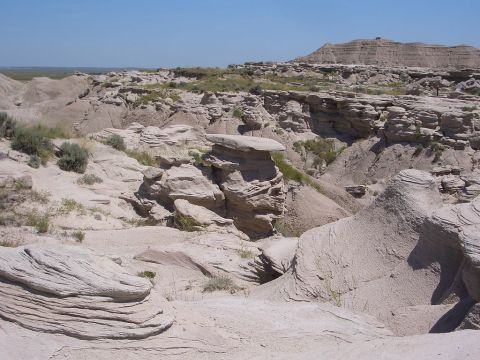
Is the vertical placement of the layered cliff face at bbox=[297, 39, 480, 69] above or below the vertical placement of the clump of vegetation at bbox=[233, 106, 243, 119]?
above

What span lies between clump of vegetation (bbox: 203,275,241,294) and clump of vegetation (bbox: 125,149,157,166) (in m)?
7.09

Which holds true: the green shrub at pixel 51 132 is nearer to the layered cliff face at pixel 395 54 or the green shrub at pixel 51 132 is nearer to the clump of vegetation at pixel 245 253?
the clump of vegetation at pixel 245 253

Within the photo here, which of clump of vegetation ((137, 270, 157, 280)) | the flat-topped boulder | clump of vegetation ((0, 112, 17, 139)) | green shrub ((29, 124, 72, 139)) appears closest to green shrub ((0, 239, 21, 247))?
clump of vegetation ((137, 270, 157, 280))

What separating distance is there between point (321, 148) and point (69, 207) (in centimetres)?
1496

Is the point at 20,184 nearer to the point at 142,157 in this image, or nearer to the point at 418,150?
the point at 142,157

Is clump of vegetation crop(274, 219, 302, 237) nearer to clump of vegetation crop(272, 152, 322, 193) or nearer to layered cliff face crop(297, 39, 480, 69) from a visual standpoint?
clump of vegetation crop(272, 152, 322, 193)

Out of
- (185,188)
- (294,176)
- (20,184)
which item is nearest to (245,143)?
(185,188)

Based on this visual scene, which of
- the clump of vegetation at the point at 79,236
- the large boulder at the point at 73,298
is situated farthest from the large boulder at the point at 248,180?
the large boulder at the point at 73,298

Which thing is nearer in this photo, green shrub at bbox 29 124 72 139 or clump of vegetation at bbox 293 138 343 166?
green shrub at bbox 29 124 72 139

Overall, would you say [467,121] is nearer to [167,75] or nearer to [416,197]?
[416,197]

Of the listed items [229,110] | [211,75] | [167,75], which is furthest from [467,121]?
Answer: [167,75]

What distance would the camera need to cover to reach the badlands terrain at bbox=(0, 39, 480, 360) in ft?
13.7

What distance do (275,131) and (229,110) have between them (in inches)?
114

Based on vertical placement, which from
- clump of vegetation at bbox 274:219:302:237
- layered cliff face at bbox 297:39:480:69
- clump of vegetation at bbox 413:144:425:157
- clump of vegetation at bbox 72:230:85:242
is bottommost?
clump of vegetation at bbox 274:219:302:237
